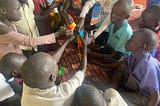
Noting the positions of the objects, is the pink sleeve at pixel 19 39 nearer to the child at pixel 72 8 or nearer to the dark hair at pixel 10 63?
the dark hair at pixel 10 63

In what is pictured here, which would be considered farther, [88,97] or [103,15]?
[103,15]

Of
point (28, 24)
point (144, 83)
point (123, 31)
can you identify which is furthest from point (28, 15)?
point (144, 83)

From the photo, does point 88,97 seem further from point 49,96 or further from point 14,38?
point 14,38

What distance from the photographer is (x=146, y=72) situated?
1.23 metres

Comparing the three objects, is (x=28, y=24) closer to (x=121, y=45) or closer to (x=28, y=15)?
(x=28, y=15)

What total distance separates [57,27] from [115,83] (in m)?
0.63

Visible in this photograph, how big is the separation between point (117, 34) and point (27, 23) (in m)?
0.57

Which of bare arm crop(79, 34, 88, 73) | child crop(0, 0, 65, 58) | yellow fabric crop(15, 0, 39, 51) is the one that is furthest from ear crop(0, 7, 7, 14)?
bare arm crop(79, 34, 88, 73)

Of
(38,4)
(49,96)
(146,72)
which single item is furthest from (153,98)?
(38,4)

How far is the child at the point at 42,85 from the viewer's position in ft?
3.16

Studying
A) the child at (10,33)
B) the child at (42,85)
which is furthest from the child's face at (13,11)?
the child at (42,85)

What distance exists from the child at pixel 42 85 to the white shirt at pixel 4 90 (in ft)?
0.66

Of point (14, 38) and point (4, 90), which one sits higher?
point (14, 38)

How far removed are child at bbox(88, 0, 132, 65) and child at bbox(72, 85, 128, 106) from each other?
0.46m
